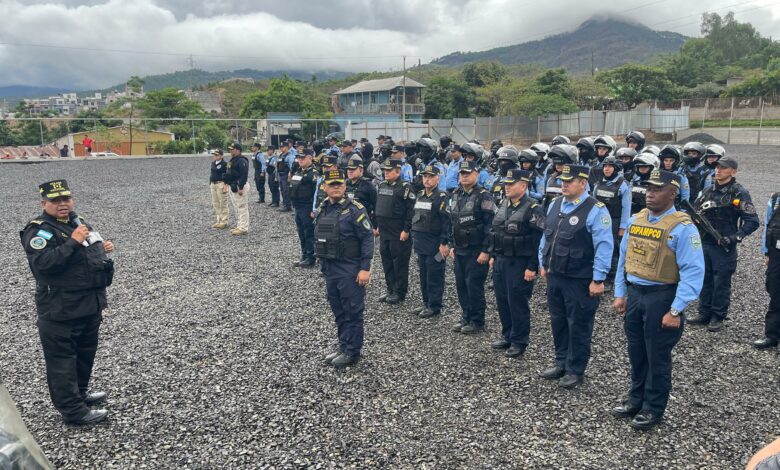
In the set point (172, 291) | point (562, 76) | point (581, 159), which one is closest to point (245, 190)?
point (172, 291)

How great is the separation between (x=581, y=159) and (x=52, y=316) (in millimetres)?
8247

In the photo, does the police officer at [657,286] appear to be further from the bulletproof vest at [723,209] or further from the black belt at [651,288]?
the bulletproof vest at [723,209]

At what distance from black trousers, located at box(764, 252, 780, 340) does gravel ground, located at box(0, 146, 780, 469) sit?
307 millimetres

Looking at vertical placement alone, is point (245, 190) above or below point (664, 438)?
above

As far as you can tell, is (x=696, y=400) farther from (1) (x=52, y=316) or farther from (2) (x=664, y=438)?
(1) (x=52, y=316)

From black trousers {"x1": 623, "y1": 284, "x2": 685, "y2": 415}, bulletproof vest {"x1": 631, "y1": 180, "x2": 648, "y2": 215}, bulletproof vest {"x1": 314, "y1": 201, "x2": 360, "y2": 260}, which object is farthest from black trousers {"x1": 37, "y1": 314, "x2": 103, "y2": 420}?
bulletproof vest {"x1": 631, "y1": 180, "x2": 648, "y2": 215}

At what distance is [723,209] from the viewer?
20.1 feet

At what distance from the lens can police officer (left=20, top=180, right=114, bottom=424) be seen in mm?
4051

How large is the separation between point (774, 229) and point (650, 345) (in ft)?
9.11

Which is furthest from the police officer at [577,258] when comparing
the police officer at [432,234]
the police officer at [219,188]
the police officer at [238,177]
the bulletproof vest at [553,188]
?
the police officer at [219,188]

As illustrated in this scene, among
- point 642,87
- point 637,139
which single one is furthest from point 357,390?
point 642,87

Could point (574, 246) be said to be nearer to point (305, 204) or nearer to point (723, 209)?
point (723, 209)

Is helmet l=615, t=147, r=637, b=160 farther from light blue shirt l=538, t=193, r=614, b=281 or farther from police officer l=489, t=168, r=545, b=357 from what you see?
light blue shirt l=538, t=193, r=614, b=281

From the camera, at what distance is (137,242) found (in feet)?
35.9
